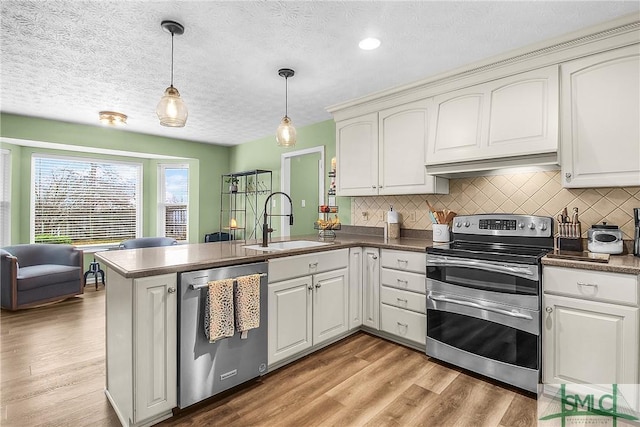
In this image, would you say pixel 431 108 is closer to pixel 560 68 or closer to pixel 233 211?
pixel 560 68

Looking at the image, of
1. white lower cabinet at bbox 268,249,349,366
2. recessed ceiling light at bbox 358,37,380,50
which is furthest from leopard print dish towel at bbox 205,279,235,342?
recessed ceiling light at bbox 358,37,380,50

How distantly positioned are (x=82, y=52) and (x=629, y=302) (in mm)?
3833

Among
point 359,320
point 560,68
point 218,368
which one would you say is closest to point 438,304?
point 359,320

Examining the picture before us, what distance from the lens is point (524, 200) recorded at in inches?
104

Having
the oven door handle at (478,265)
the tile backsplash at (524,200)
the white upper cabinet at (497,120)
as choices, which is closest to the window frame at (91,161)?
the tile backsplash at (524,200)

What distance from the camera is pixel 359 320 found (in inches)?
120

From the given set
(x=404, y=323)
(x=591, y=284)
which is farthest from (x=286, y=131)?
(x=591, y=284)

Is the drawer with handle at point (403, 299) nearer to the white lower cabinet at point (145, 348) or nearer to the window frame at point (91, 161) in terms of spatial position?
the white lower cabinet at point (145, 348)

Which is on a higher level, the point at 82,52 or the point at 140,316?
the point at 82,52

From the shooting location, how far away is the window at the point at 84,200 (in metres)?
4.81

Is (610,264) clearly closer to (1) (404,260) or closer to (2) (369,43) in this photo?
(1) (404,260)

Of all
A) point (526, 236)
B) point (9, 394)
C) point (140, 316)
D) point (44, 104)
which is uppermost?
point (44, 104)

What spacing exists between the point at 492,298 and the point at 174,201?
17.5 feet

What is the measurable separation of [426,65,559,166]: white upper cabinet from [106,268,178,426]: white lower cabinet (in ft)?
7.55
